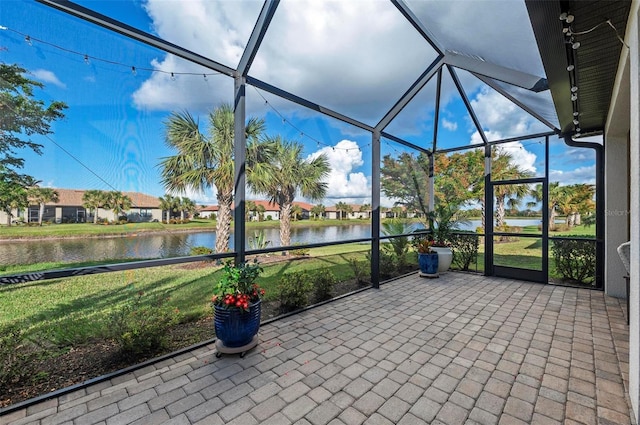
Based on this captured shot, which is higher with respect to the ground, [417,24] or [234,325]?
[417,24]

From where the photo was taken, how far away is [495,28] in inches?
119

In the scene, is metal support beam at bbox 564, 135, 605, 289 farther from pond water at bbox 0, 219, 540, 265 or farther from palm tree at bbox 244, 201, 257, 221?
pond water at bbox 0, 219, 540, 265

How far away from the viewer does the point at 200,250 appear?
11.0ft

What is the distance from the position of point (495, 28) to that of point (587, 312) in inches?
163

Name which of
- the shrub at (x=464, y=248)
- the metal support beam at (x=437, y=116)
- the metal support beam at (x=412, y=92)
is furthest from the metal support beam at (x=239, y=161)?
the shrub at (x=464, y=248)

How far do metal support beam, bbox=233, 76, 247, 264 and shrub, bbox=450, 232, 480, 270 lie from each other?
5762 mm

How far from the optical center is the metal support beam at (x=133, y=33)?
2.29 metres

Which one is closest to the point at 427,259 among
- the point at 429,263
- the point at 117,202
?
the point at 429,263

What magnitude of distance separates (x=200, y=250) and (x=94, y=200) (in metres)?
1.17

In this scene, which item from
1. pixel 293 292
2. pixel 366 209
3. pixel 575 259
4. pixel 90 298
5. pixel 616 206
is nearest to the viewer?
pixel 90 298

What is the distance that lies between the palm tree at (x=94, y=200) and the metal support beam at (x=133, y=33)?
1.51 meters

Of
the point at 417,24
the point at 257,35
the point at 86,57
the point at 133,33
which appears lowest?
the point at 86,57

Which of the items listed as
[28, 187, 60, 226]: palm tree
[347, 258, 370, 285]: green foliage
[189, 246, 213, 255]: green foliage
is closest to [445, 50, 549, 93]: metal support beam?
[347, 258, 370, 285]: green foliage

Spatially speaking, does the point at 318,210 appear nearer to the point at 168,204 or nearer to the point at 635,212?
the point at 168,204
